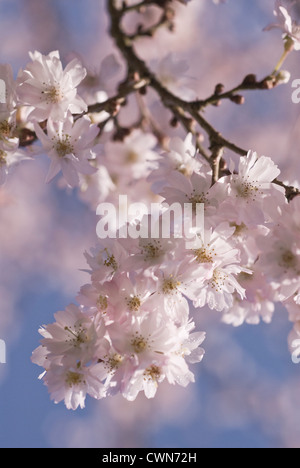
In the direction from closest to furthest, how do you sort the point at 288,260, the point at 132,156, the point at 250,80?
the point at 288,260 → the point at 250,80 → the point at 132,156

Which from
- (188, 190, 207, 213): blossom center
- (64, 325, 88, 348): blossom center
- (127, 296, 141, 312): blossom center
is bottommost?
(64, 325, 88, 348): blossom center

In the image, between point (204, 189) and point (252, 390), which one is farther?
point (252, 390)

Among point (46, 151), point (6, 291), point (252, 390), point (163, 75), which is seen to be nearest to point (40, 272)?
point (6, 291)

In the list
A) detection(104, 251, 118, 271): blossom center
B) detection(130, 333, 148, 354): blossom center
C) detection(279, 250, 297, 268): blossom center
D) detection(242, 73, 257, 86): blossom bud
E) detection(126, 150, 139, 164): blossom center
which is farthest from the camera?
detection(126, 150, 139, 164): blossom center

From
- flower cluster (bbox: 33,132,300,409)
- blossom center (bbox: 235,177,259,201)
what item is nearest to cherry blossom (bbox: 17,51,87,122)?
flower cluster (bbox: 33,132,300,409)

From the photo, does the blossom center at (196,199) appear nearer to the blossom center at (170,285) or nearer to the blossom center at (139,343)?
the blossom center at (170,285)

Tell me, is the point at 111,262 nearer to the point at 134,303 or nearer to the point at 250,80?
the point at 134,303

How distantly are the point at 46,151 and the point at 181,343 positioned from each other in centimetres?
66

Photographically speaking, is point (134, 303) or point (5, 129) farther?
point (5, 129)

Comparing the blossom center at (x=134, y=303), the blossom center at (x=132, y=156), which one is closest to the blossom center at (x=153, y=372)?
the blossom center at (x=134, y=303)

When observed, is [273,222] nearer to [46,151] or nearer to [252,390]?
[46,151]

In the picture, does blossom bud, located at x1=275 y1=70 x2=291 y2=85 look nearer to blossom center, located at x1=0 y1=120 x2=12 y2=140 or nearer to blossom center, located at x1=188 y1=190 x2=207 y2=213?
blossom center, located at x1=188 y1=190 x2=207 y2=213

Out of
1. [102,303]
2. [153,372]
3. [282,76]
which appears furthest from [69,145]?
[282,76]

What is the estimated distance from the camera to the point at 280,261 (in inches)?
49.1
